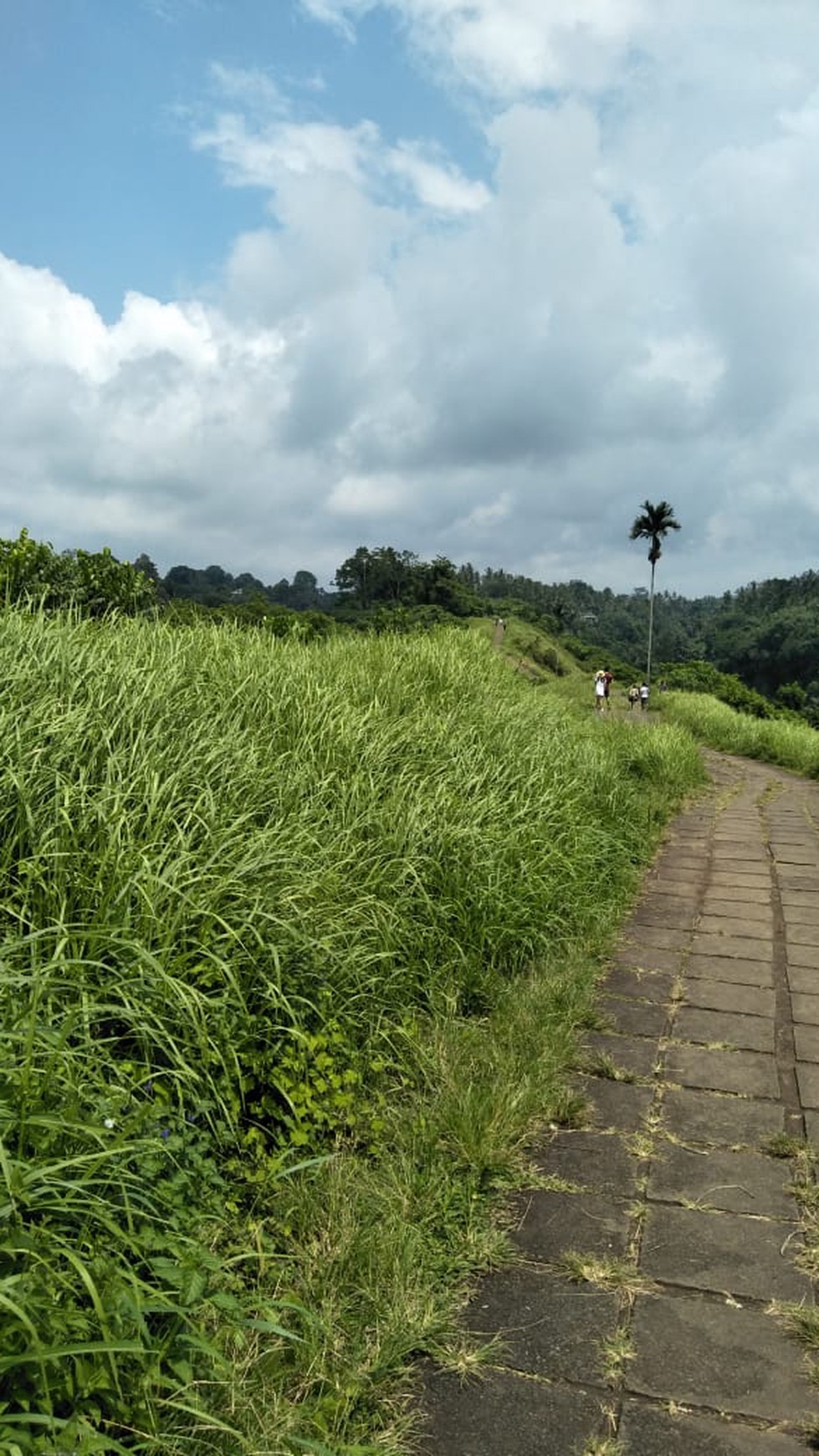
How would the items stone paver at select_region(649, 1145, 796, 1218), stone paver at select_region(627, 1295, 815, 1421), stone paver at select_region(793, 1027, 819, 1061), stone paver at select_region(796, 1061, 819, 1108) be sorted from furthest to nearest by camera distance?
stone paver at select_region(793, 1027, 819, 1061)
stone paver at select_region(796, 1061, 819, 1108)
stone paver at select_region(649, 1145, 796, 1218)
stone paver at select_region(627, 1295, 815, 1421)

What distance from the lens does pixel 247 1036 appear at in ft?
8.26

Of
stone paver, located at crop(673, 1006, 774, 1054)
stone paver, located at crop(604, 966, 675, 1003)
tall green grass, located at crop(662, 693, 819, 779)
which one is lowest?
stone paver, located at crop(673, 1006, 774, 1054)

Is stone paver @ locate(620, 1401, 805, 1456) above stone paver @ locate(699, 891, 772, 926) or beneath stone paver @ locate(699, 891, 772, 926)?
beneath

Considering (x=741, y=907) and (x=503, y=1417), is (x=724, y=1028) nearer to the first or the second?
(x=741, y=907)

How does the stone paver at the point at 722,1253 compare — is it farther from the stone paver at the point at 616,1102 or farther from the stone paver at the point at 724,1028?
the stone paver at the point at 724,1028

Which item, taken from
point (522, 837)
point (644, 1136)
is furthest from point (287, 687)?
point (644, 1136)

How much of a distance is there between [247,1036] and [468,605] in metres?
46.0

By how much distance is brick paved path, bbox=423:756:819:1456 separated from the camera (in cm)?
173

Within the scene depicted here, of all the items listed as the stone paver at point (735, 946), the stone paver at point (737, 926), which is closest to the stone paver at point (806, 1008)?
the stone paver at point (735, 946)

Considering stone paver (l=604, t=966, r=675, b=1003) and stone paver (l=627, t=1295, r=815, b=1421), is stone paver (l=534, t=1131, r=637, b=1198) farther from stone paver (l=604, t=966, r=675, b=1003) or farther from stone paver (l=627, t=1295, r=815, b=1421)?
stone paver (l=604, t=966, r=675, b=1003)

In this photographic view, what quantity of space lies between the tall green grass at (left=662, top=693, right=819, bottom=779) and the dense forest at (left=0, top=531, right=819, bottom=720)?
5.17m

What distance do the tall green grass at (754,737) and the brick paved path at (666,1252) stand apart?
9.78 metres

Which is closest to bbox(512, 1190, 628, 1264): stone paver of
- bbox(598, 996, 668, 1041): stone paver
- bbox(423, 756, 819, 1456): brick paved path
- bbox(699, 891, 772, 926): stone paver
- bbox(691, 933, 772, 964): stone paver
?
bbox(423, 756, 819, 1456): brick paved path

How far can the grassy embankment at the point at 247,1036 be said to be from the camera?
163cm
